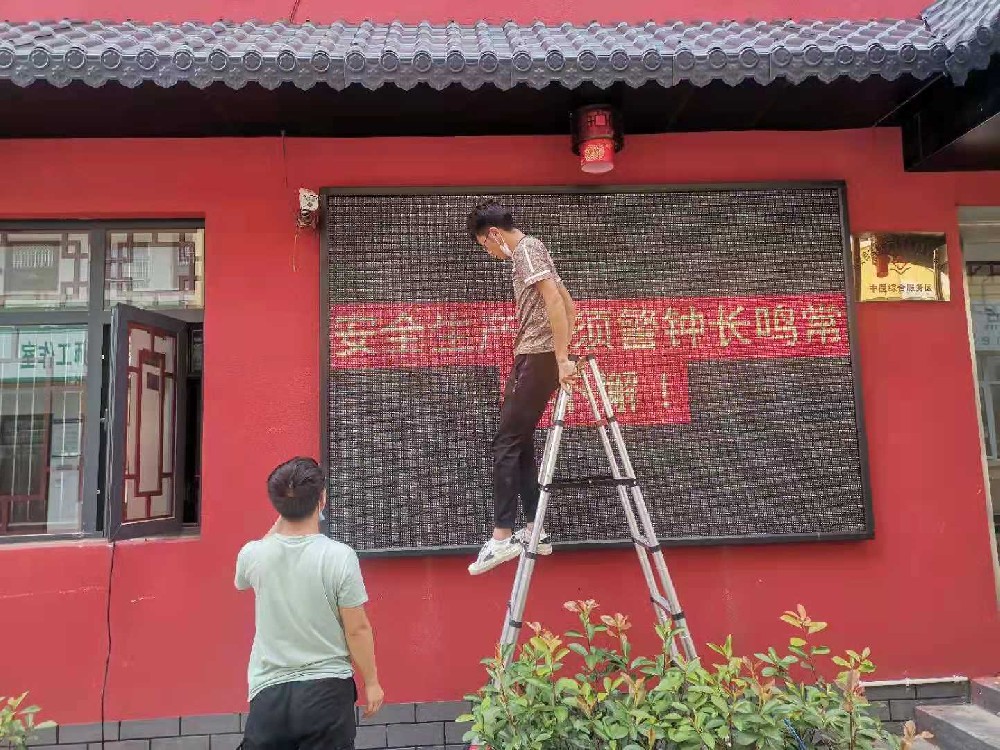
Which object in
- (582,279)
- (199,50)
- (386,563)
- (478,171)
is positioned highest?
(199,50)

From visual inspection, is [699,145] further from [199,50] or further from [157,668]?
[157,668]

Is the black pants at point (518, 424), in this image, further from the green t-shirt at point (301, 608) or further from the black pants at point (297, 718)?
the black pants at point (297, 718)

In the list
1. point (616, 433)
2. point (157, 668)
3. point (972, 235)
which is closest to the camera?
point (616, 433)

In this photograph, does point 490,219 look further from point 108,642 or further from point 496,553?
point 108,642

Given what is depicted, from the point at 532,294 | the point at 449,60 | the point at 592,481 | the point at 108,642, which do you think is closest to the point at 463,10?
the point at 449,60

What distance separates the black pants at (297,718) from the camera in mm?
2484

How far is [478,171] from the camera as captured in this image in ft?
14.4

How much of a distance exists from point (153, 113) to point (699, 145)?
3.31 metres

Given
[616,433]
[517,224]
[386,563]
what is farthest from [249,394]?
[616,433]

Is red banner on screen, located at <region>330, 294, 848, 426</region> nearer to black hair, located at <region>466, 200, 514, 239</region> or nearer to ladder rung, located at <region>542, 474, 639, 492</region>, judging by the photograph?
black hair, located at <region>466, 200, 514, 239</region>

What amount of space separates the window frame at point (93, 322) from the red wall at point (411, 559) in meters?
0.13

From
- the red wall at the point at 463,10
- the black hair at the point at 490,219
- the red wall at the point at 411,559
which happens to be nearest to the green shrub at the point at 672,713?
the red wall at the point at 411,559

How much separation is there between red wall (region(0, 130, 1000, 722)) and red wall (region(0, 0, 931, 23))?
3.74ft

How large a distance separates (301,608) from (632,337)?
2.56 metres
